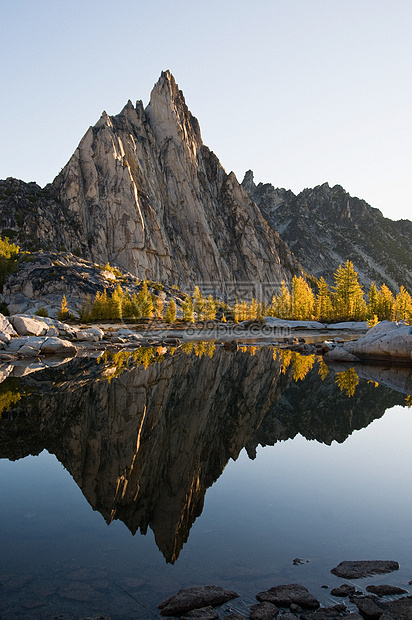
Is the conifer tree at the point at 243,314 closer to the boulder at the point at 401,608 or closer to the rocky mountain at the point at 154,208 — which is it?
the rocky mountain at the point at 154,208

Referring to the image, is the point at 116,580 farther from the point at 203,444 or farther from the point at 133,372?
the point at 133,372

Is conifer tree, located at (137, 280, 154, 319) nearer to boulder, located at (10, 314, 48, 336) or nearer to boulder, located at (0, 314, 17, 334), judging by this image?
boulder, located at (10, 314, 48, 336)

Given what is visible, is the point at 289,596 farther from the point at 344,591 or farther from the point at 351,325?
the point at 351,325

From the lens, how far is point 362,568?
4.98m

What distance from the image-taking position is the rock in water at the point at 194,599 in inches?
166

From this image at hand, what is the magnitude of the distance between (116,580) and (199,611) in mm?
1123

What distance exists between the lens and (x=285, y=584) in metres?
4.69

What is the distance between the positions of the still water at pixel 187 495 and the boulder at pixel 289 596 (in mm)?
139

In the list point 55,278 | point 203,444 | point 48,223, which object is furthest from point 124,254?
point 203,444

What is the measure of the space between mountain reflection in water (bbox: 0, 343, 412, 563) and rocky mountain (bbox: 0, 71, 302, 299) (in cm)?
8879

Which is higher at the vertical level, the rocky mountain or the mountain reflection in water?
the rocky mountain

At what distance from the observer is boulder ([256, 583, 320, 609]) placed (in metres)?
4.33

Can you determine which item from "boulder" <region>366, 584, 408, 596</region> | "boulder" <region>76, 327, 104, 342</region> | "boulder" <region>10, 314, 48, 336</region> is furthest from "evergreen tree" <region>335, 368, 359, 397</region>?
"boulder" <region>76, 327, 104, 342</region>

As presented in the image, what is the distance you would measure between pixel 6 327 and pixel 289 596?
3411cm
